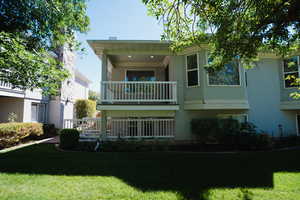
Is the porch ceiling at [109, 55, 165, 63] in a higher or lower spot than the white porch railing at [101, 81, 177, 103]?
higher

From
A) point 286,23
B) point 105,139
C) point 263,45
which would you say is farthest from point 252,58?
point 105,139

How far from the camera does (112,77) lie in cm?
1226

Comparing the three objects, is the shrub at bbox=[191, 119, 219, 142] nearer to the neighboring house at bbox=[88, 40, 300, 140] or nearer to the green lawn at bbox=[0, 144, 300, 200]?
the neighboring house at bbox=[88, 40, 300, 140]

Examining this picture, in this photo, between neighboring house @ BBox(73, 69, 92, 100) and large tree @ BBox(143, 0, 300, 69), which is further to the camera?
neighboring house @ BBox(73, 69, 92, 100)

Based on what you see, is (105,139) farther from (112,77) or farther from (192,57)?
(192,57)

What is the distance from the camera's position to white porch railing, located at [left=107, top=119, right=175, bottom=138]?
362 inches

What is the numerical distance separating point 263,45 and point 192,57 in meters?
4.37

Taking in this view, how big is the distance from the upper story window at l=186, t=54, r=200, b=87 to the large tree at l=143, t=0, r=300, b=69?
3.43m

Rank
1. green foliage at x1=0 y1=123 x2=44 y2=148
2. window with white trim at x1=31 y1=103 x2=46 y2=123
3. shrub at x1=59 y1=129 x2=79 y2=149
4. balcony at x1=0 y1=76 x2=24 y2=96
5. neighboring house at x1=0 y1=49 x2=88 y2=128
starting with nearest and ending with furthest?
shrub at x1=59 y1=129 x2=79 y2=149, green foliage at x1=0 y1=123 x2=44 y2=148, balcony at x1=0 y1=76 x2=24 y2=96, neighboring house at x1=0 y1=49 x2=88 y2=128, window with white trim at x1=31 y1=103 x2=46 y2=123

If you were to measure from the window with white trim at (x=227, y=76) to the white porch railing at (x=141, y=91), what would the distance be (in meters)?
2.26

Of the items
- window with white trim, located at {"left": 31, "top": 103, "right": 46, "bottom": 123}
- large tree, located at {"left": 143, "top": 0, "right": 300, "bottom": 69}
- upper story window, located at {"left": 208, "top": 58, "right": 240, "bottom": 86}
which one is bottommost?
window with white trim, located at {"left": 31, "top": 103, "right": 46, "bottom": 123}

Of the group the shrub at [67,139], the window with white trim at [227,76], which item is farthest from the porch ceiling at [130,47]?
the shrub at [67,139]

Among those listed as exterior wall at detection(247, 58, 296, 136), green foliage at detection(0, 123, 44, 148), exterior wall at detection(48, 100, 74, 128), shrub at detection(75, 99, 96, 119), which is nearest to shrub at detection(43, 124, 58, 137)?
exterior wall at detection(48, 100, 74, 128)

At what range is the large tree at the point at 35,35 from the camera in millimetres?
4254
